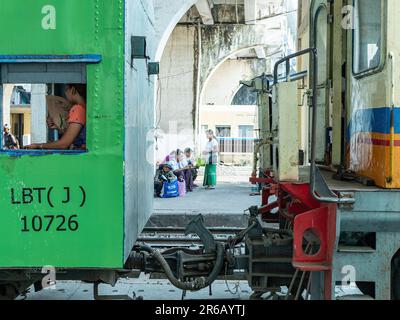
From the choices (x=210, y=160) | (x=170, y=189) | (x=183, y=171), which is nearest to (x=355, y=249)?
(x=170, y=189)

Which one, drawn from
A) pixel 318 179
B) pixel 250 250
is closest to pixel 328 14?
pixel 318 179

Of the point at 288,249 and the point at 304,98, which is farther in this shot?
the point at 304,98

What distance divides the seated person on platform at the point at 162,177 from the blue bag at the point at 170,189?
82 millimetres

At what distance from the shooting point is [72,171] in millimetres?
4227

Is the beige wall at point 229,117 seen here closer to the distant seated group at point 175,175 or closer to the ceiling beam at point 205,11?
→ the ceiling beam at point 205,11

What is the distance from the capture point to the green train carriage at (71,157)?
4219 millimetres

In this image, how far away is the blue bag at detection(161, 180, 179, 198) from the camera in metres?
13.9

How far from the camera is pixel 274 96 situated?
15.9 feet

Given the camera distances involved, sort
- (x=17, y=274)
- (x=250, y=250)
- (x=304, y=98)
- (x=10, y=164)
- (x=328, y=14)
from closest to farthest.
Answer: (x=10, y=164) → (x=17, y=274) → (x=250, y=250) → (x=328, y=14) → (x=304, y=98)

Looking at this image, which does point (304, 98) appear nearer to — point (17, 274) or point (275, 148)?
point (275, 148)

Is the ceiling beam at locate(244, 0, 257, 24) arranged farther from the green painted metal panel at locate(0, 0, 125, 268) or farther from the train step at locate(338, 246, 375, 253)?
the train step at locate(338, 246, 375, 253)

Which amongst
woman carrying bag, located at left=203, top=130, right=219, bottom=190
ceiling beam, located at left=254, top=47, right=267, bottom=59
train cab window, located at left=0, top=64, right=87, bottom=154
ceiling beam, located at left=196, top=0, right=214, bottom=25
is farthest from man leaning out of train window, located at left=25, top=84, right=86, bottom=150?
ceiling beam, located at left=254, top=47, right=267, bottom=59

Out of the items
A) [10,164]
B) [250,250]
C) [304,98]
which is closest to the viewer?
[10,164]
